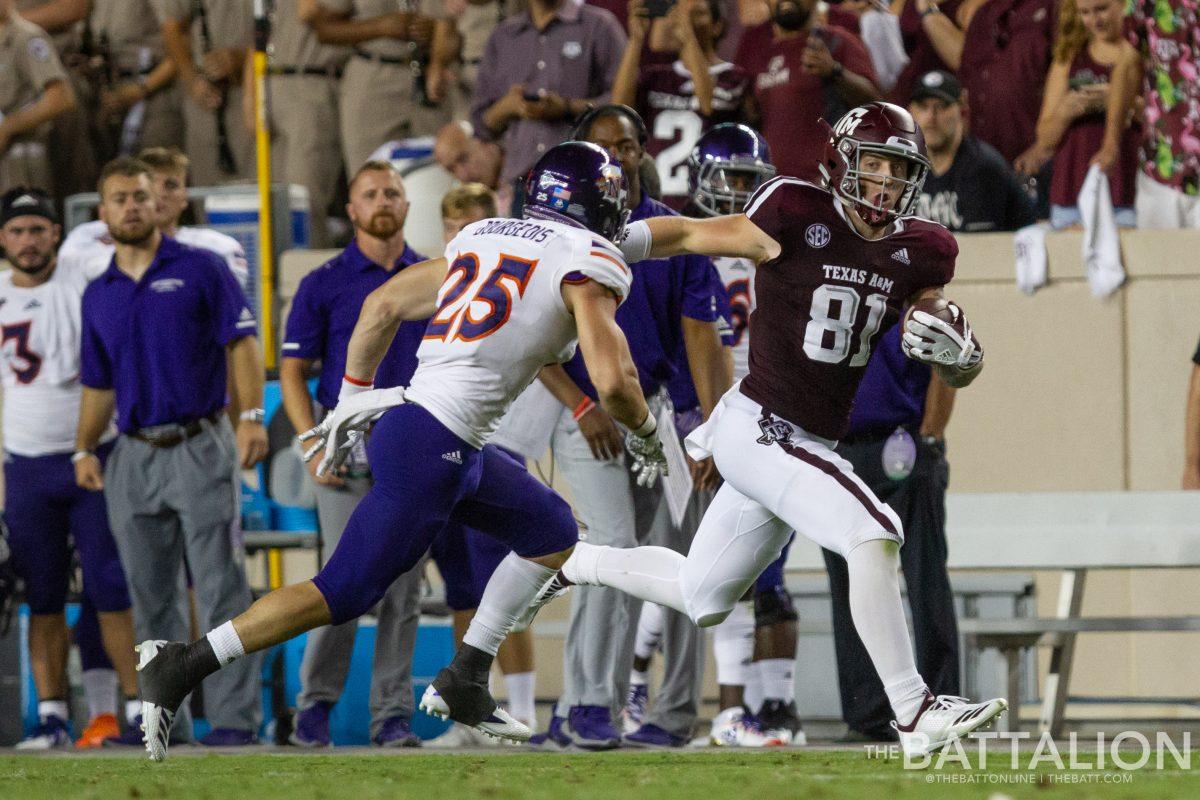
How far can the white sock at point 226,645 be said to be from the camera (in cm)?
547

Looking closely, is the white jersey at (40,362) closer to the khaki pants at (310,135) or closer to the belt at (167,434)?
the belt at (167,434)

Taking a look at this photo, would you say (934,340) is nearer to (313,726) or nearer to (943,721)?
(943,721)

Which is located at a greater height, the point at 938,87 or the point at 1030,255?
the point at 938,87

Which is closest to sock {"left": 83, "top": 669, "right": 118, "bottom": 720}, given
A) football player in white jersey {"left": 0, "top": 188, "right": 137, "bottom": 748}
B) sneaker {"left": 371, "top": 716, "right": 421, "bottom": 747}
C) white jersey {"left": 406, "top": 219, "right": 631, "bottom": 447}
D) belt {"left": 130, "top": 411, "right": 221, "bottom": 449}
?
football player in white jersey {"left": 0, "top": 188, "right": 137, "bottom": 748}

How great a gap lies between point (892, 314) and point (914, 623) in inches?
77.6

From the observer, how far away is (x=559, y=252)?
18.2 feet

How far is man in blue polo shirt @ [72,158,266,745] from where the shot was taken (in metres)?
7.54

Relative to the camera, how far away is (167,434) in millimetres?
7562

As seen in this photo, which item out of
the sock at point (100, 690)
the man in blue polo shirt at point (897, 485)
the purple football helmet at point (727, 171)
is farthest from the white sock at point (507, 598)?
the sock at point (100, 690)

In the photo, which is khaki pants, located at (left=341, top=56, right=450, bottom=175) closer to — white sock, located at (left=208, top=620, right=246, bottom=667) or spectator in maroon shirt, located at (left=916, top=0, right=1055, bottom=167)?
spectator in maroon shirt, located at (left=916, top=0, right=1055, bottom=167)

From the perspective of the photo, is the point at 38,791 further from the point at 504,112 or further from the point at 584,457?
the point at 504,112

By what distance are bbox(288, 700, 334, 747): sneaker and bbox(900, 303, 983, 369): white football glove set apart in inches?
122

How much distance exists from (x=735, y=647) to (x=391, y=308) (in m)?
2.20

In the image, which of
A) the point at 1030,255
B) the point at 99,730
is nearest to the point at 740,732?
the point at 99,730
